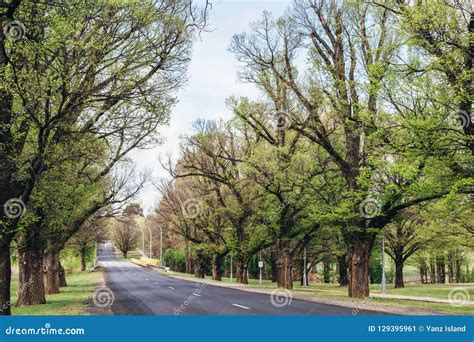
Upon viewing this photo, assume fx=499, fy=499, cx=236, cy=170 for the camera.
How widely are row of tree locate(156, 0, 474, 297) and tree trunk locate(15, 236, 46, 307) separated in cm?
1413

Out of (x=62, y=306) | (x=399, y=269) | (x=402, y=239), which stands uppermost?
(x=402, y=239)

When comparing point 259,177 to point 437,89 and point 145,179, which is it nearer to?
point 145,179

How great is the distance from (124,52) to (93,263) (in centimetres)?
7919

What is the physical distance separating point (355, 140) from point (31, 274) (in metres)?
17.2

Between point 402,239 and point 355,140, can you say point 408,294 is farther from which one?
point 355,140

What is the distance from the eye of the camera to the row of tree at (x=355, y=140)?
57.0ft

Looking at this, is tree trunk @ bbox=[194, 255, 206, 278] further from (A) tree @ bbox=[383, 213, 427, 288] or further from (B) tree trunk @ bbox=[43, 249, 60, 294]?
(B) tree trunk @ bbox=[43, 249, 60, 294]

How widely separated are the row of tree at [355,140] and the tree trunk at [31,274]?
14.1 m

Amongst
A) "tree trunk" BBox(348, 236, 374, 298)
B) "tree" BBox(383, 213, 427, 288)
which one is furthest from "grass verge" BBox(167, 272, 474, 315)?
"tree" BBox(383, 213, 427, 288)

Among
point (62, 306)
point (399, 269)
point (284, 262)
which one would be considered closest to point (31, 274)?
point (62, 306)

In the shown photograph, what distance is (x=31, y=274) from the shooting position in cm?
2302

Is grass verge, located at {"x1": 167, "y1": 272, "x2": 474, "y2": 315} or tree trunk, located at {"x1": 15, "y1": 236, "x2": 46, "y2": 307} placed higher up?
tree trunk, located at {"x1": 15, "y1": 236, "x2": 46, "y2": 307}

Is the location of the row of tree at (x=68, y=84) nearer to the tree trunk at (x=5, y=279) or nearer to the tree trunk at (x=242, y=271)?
the tree trunk at (x=5, y=279)

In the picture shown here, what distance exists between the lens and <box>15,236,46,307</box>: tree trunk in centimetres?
2292
